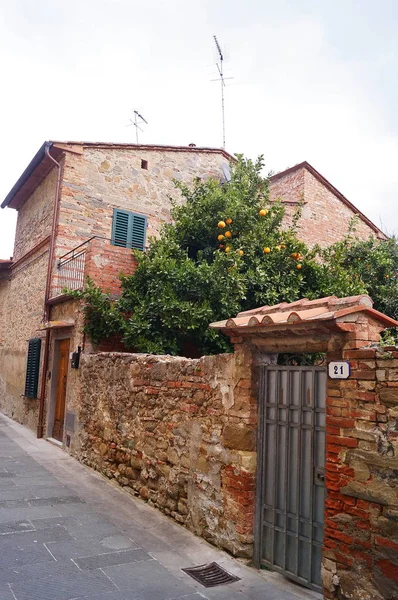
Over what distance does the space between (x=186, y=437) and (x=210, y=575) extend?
5.00ft

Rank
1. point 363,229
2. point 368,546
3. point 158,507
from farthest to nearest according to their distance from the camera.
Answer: point 363,229 → point 158,507 → point 368,546

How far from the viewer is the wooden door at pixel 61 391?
981cm

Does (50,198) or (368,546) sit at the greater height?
(50,198)

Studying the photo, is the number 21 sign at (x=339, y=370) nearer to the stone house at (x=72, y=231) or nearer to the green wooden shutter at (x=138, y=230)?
the stone house at (x=72, y=231)

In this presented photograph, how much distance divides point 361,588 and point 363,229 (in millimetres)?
12921

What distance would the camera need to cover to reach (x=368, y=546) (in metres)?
3.28

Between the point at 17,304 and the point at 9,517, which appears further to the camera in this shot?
the point at 17,304

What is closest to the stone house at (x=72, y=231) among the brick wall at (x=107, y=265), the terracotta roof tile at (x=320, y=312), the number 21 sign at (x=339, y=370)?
the brick wall at (x=107, y=265)

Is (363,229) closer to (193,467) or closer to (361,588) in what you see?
(193,467)

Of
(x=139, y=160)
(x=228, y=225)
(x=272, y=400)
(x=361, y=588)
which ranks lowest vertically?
(x=361, y=588)

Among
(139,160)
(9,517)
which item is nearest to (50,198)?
(139,160)

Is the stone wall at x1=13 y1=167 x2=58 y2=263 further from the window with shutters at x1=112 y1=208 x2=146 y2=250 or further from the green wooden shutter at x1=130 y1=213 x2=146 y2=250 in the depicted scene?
the green wooden shutter at x1=130 y1=213 x2=146 y2=250

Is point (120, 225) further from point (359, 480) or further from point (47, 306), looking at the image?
point (359, 480)

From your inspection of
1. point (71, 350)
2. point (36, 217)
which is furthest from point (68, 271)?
point (36, 217)
